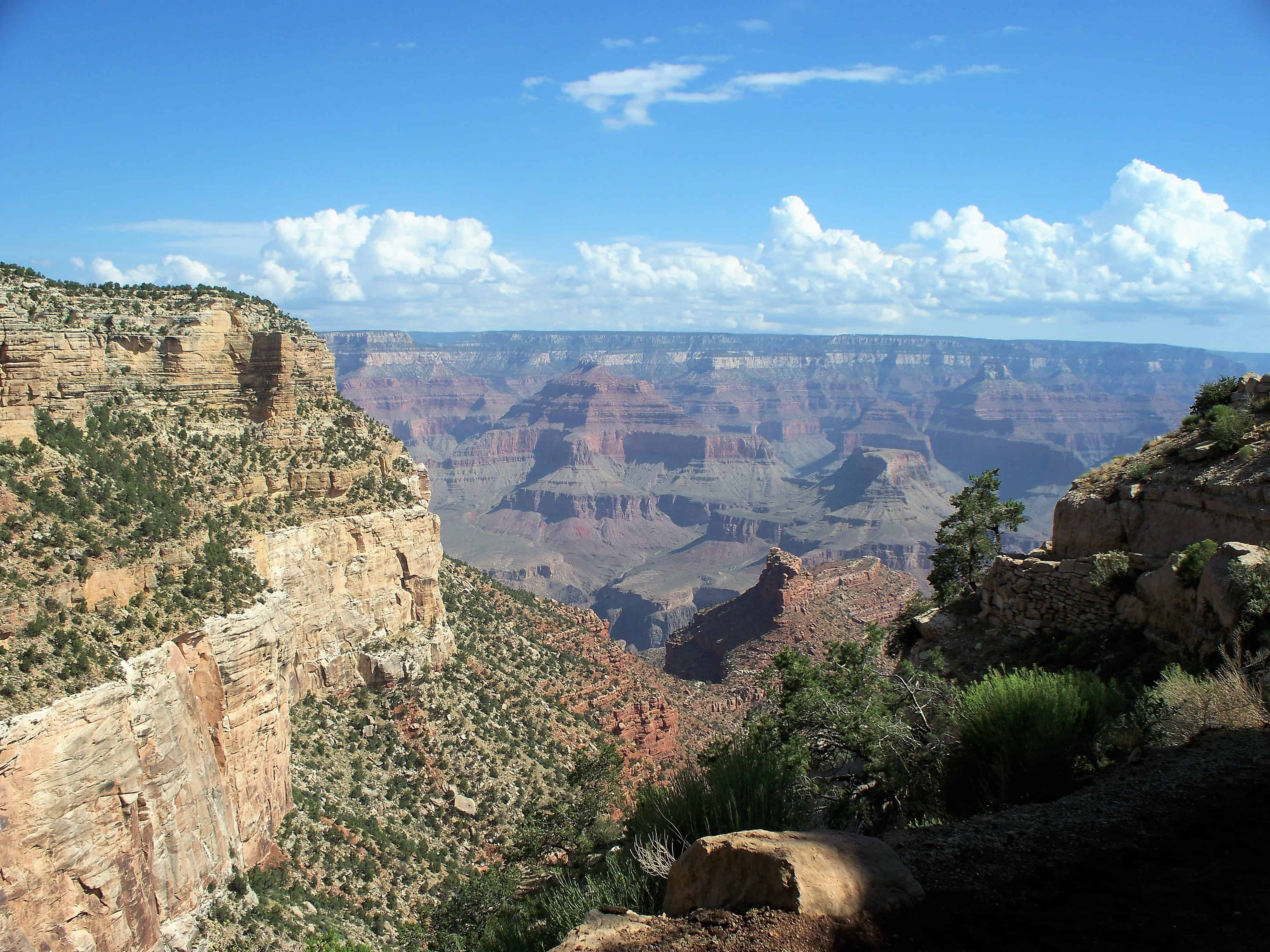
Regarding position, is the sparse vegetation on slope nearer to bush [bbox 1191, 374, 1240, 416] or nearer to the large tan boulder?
the large tan boulder

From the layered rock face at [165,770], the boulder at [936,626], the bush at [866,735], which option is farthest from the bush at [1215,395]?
the layered rock face at [165,770]

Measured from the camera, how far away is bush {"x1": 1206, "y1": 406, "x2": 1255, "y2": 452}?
58.4 ft

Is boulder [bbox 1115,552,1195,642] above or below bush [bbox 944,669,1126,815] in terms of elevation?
above

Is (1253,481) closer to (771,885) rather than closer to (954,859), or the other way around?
(954,859)

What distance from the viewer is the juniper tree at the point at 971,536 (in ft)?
80.6

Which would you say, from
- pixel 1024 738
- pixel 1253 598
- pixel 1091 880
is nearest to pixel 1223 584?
pixel 1253 598

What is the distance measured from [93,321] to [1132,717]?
34.0 m

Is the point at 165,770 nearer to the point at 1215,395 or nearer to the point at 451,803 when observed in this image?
the point at 451,803

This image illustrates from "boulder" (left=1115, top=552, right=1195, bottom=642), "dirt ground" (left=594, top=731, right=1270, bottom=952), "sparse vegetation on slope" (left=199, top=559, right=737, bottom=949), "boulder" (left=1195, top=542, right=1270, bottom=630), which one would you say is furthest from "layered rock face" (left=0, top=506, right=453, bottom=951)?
"boulder" (left=1195, top=542, right=1270, bottom=630)

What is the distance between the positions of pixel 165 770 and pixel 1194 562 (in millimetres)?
23441

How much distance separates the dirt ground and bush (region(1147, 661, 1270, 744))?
2.75 feet

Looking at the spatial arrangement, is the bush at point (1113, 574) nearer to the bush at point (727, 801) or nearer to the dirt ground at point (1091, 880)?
the dirt ground at point (1091, 880)

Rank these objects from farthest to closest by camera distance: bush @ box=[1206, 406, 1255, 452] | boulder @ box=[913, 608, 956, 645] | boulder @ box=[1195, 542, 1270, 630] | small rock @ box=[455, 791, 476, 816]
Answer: small rock @ box=[455, 791, 476, 816] < boulder @ box=[913, 608, 956, 645] < bush @ box=[1206, 406, 1255, 452] < boulder @ box=[1195, 542, 1270, 630]

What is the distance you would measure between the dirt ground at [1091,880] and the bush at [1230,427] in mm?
8971
